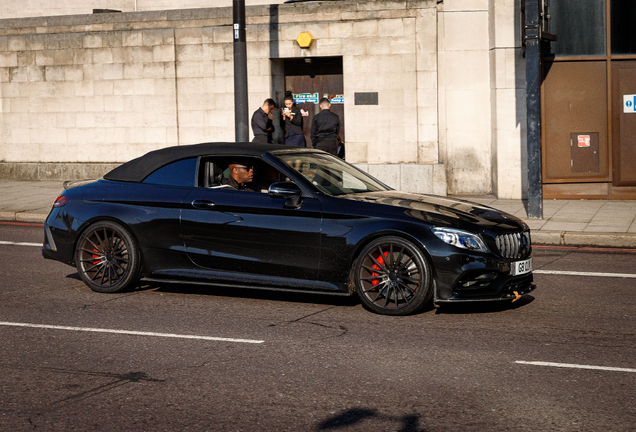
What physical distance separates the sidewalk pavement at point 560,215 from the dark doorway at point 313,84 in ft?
13.0

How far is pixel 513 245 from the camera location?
7.24 meters

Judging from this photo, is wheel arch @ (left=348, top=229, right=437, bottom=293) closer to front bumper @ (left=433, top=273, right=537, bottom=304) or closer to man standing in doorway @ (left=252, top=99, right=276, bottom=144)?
front bumper @ (left=433, top=273, right=537, bottom=304)

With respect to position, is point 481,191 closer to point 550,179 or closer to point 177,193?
point 550,179

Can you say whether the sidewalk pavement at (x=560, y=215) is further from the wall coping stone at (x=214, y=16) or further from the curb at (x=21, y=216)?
the wall coping stone at (x=214, y=16)

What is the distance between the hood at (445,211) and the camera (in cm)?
715

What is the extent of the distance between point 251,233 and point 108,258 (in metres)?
1.65

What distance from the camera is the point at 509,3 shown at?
53.7 feet

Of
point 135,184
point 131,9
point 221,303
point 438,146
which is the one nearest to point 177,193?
point 135,184

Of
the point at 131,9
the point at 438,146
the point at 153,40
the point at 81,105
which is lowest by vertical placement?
→ the point at 438,146

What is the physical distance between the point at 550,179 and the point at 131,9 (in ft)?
41.6

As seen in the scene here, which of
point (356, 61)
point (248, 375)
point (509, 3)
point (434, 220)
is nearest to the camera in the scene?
point (248, 375)

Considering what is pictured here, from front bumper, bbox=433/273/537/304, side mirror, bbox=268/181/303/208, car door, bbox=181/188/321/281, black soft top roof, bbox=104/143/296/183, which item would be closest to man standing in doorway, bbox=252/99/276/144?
black soft top roof, bbox=104/143/296/183

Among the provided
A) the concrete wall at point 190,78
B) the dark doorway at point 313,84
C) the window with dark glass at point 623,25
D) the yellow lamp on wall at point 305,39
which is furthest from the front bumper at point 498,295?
the dark doorway at point 313,84

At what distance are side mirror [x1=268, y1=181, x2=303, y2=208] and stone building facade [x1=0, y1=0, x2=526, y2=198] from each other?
9.98m
